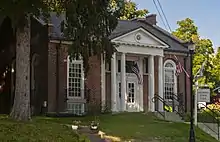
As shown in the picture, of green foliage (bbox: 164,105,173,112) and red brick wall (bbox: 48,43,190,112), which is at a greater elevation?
red brick wall (bbox: 48,43,190,112)

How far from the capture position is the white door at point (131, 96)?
112 feet

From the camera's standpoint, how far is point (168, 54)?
1417 inches

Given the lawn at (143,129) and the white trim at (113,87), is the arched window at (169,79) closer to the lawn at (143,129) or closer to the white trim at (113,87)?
the white trim at (113,87)

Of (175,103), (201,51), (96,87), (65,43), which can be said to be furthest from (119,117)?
(201,51)

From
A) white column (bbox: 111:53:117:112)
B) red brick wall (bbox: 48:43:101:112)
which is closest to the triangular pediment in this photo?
white column (bbox: 111:53:117:112)

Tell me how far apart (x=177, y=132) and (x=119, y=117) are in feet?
17.1

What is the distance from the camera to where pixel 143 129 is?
23.2m

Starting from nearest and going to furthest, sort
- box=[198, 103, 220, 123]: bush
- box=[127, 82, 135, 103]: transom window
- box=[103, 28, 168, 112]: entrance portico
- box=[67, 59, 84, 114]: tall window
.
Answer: box=[67, 59, 84, 114]: tall window, box=[198, 103, 220, 123]: bush, box=[103, 28, 168, 112]: entrance portico, box=[127, 82, 135, 103]: transom window

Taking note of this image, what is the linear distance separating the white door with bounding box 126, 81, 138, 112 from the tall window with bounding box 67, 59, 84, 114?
4.09 metres

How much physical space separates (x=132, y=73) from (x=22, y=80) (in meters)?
15.1

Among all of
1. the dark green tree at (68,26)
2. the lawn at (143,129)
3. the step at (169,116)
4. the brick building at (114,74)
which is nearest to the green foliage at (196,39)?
the brick building at (114,74)

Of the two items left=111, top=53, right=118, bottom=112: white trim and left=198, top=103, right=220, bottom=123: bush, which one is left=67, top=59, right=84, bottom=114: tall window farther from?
left=198, top=103, right=220, bottom=123: bush

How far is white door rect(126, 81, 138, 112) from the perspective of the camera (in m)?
34.2

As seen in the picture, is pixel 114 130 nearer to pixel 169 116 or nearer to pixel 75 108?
pixel 75 108
